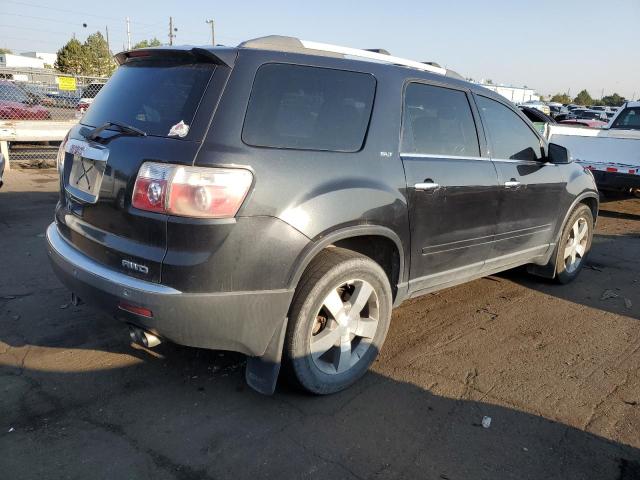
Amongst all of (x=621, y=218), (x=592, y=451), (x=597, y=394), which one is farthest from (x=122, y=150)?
(x=621, y=218)

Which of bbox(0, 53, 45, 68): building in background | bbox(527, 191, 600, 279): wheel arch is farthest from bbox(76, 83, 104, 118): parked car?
bbox(0, 53, 45, 68): building in background

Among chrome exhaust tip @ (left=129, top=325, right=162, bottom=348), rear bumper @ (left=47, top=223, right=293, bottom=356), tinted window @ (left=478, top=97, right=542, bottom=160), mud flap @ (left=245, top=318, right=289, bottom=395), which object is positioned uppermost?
tinted window @ (left=478, top=97, right=542, bottom=160)

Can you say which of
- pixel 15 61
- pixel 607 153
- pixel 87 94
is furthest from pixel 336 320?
pixel 15 61

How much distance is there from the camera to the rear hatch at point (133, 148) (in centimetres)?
253

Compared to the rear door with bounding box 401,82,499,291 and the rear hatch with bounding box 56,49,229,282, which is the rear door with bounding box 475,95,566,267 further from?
the rear hatch with bounding box 56,49,229,282

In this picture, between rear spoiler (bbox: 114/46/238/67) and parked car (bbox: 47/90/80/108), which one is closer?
rear spoiler (bbox: 114/46/238/67)

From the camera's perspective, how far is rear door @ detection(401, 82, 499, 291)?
3389 mm

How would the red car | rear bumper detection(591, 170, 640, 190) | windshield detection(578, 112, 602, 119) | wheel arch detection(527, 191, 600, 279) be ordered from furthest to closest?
windshield detection(578, 112, 602, 119) < the red car < rear bumper detection(591, 170, 640, 190) < wheel arch detection(527, 191, 600, 279)

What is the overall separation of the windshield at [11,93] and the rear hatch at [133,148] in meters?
11.0

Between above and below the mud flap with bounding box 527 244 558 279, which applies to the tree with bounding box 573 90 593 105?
above

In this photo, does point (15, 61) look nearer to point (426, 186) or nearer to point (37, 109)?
point (37, 109)

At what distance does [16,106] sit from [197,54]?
11.8 m

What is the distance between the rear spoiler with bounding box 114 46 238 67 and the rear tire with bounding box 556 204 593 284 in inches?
153

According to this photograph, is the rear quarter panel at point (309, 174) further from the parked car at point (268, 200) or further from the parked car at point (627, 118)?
the parked car at point (627, 118)
